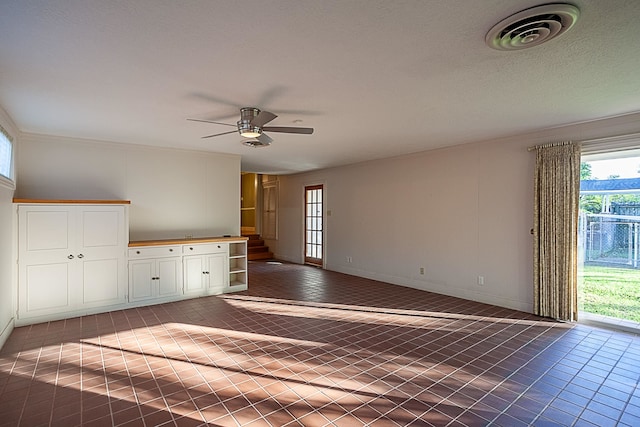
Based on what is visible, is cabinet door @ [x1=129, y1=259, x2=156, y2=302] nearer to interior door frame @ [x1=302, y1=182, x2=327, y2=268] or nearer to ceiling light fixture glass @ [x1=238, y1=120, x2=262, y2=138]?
ceiling light fixture glass @ [x1=238, y1=120, x2=262, y2=138]

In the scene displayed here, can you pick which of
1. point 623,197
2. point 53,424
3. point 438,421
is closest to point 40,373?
point 53,424

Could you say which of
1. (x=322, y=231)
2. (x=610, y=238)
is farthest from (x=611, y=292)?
(x=322, y=231)

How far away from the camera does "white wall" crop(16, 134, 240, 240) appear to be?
4668mm

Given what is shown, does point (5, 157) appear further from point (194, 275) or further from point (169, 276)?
point (194, 275)

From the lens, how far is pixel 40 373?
2.84m

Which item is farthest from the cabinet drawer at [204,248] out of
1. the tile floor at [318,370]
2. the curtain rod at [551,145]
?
the curtain rod at [551,145]

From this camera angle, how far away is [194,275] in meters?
5.41

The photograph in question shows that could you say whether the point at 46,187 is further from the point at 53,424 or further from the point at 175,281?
the point at 53,424

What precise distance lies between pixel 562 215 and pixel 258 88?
400cm

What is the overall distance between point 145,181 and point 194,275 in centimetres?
178

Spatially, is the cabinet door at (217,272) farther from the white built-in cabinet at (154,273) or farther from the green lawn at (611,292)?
the green lawn at (611,292)

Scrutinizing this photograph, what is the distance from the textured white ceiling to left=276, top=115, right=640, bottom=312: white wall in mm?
759

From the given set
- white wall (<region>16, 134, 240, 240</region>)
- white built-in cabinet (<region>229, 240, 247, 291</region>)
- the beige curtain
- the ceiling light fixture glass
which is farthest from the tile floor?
the ceiling light fixture glass

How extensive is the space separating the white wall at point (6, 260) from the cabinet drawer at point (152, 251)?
4.25 ft
